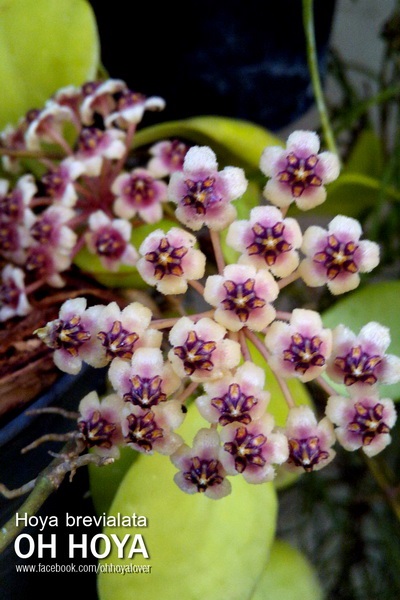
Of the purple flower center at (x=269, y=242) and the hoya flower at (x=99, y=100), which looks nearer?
the purple flower center at (x=269, y=242)

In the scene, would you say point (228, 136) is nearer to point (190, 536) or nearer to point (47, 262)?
point (47, 262)

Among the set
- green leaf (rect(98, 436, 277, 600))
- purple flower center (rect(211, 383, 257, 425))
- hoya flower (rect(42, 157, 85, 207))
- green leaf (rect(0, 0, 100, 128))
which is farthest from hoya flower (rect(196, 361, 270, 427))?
green leaf (rect(0, 0, 100, 128))

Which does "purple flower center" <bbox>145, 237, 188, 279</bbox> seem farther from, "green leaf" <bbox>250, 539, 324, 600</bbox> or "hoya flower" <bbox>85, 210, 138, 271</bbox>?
"green leaf" <bbox>250, 539, 324, 600</bbox>

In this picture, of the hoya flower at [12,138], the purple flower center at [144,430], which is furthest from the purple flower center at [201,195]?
the hoya flower at [12,138]

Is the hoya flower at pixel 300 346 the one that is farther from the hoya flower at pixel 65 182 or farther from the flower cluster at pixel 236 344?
the hoya flower at pixel 65 182

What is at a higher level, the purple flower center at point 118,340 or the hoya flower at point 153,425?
the purple flower center at point 118,340

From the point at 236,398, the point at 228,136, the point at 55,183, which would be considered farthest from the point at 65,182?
the point at 236,398

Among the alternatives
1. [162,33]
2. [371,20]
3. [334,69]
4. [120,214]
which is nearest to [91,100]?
[120,214]

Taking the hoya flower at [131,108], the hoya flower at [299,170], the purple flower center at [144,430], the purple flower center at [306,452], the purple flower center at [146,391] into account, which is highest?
the hoya flower at [299,170]
